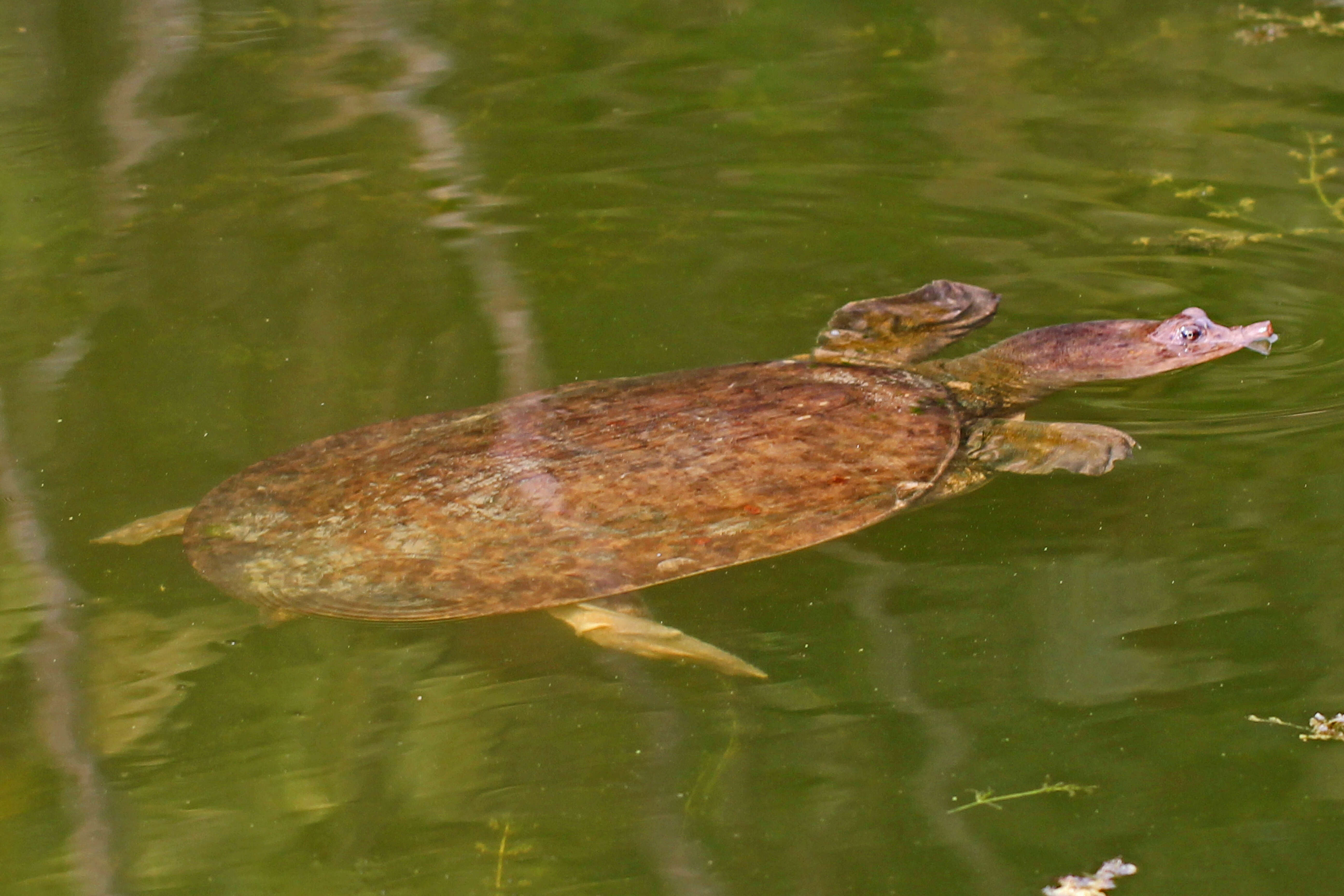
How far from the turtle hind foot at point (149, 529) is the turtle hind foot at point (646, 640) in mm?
1027

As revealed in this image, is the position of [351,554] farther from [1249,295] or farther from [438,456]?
[1249,295]

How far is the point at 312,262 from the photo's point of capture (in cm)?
468

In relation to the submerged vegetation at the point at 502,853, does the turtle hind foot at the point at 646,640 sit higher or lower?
higher

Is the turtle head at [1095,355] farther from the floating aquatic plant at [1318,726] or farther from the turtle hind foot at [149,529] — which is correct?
the turtle hind foot at [149,529]

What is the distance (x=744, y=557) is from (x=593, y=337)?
5.09ft

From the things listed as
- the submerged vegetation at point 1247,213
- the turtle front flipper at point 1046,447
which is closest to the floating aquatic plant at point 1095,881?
the turtle front flipper at point 1046,447

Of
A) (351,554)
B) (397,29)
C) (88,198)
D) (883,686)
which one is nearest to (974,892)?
(883,686)

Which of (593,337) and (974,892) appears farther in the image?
(593,337)

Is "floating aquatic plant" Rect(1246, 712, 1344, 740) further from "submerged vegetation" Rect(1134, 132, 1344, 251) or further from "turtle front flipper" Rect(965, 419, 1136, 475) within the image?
"submerged vegetation" Rect(1134, 132, 1344, 251)

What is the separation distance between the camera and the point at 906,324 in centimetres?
376

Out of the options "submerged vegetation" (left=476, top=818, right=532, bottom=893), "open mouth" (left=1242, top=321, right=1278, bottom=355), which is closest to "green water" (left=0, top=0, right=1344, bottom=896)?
"submerged vegetation" (left=476, top=818, right=532, bottom=893)

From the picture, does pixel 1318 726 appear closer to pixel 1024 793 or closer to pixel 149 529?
pixel 1024 793

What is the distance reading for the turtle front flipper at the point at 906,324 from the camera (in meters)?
3.68

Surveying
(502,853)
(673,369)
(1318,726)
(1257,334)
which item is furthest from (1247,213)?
(502,853)
